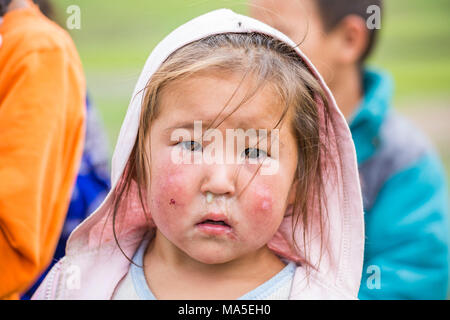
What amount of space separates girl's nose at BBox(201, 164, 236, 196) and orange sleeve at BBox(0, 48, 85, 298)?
48cm

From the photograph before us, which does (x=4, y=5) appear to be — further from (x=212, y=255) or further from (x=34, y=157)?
(x=212, y=255)

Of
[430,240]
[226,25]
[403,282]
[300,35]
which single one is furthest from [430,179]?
[226,25]

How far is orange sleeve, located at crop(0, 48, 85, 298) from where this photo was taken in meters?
1.34

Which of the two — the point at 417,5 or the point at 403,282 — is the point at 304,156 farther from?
the point at 417,5

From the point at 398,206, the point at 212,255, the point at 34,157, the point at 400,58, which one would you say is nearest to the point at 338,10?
the point at 398,206

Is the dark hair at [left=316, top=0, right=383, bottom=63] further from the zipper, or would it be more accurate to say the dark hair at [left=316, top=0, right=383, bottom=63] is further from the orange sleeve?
the zipper

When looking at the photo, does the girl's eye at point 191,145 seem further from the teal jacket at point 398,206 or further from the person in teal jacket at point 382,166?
the teal jacket at point 398,206

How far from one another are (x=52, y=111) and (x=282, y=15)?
22.3 inches

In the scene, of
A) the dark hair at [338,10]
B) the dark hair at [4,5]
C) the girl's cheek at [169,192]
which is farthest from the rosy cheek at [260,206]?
the dark hair at [338,10]

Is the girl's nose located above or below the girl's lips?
above

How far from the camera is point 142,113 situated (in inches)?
44.9

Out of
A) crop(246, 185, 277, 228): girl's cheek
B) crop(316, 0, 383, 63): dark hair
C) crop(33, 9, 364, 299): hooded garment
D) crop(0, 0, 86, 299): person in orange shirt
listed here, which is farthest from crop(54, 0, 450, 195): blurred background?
crop(246, 185, 277, 228): girl's cheek

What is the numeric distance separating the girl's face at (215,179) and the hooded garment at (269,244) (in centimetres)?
10

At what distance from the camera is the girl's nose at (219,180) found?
1.04 metres
